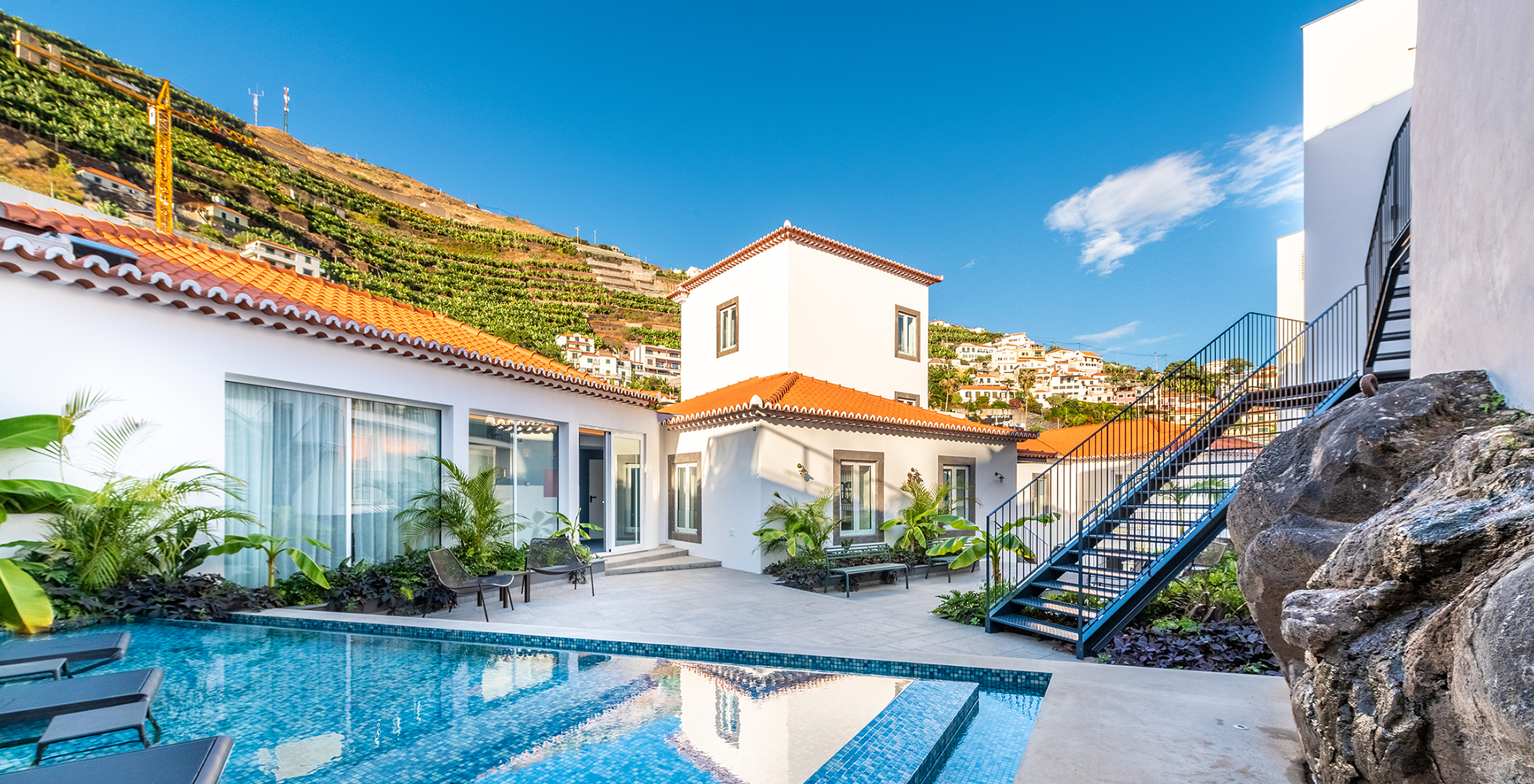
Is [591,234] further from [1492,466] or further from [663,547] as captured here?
[1492,466]

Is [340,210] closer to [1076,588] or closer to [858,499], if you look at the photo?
[858,499]

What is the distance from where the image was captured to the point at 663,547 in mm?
14969

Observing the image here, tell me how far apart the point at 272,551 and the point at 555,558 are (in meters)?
3.82

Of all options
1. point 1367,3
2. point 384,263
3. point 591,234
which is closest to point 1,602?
point 1367,3

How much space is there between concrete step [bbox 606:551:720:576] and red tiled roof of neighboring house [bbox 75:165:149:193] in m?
36.7

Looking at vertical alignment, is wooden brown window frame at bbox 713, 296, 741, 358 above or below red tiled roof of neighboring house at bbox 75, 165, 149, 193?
below

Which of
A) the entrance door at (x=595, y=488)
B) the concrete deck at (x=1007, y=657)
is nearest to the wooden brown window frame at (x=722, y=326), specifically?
the entrance door at (x=595, y=488)

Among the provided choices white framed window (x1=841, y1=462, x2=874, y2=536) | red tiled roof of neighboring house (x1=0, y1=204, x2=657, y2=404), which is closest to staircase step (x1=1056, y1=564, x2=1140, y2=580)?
white framed window (x1=841, y1=462, x2=874, y2=536)

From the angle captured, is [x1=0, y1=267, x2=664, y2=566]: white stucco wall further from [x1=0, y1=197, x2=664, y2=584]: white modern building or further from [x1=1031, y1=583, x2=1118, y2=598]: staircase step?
Result: [x1=1031, y1=583, x2=1118, y2=598]: staircase step

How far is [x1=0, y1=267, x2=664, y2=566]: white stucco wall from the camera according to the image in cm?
612

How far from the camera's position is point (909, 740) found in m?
4.27

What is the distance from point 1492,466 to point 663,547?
13773mm

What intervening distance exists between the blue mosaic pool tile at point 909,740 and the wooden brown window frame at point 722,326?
547 inches

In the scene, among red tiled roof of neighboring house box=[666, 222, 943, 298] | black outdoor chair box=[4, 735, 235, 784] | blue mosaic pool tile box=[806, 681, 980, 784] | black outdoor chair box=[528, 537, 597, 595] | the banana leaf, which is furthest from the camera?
red tiled roof of neighboring house box=[666, 222, 943, 298]
